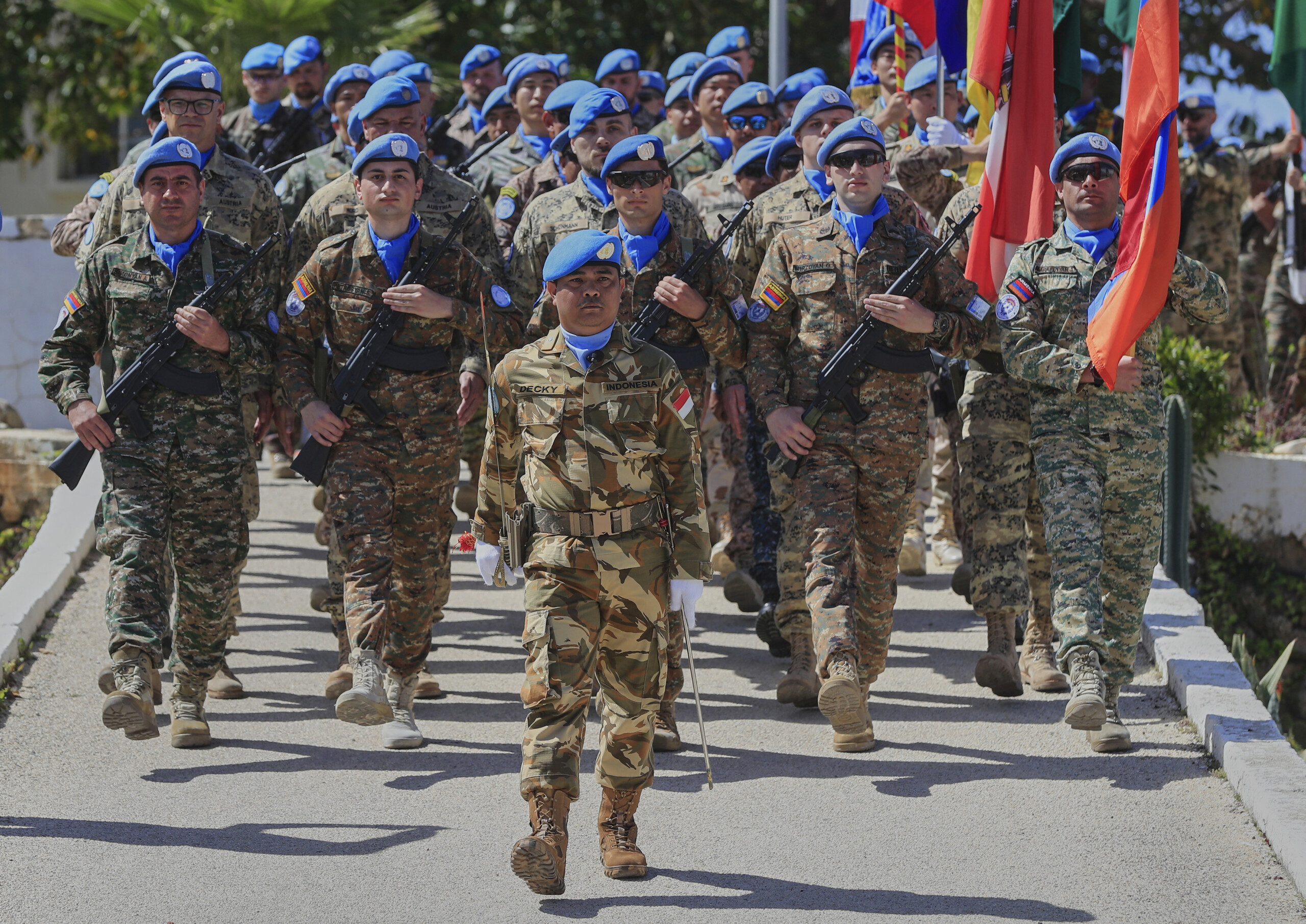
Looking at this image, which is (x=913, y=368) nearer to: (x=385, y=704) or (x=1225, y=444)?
(x=385, y=704)

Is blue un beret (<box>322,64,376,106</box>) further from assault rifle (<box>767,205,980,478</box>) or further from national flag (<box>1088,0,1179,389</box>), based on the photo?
national flag (<box>1088,0,1179,389</box>)

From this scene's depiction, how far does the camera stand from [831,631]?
6711mm

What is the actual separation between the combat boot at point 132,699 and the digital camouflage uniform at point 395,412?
0.87 metres

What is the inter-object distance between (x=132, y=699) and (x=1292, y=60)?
6044 millimetres

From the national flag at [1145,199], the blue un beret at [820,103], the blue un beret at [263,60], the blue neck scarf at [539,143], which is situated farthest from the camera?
the blue un beret at [263,60]

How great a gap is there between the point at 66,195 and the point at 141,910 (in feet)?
72.8

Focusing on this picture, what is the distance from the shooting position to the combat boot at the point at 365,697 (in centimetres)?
639

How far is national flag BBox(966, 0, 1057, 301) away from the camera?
25.1 feet

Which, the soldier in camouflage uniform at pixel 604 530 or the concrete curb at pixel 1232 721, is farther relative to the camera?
the concrete curb at pixel 1232 721

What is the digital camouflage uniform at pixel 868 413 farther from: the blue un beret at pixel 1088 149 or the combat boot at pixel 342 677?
the combat boot at pixel 342 677

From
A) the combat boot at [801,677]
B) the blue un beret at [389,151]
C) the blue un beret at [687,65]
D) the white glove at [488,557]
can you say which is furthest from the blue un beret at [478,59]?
the white glove at [488,557]

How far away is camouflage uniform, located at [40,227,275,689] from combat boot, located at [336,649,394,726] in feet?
2.57

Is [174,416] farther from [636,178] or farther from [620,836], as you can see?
[620,836]

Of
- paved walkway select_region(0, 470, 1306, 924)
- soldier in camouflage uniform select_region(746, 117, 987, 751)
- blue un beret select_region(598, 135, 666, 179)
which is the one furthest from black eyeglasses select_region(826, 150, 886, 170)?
paved walkway select_region(0, 470, 1306, 924)
